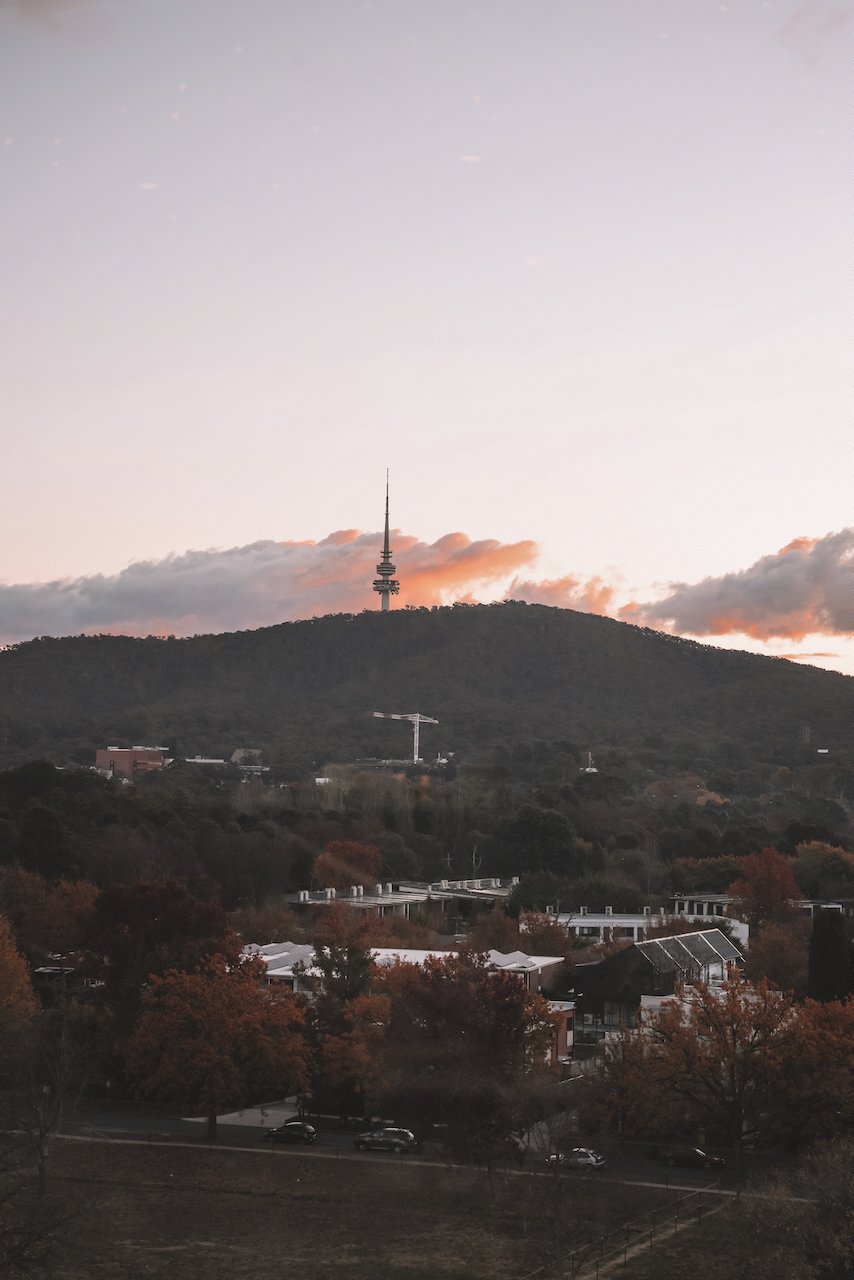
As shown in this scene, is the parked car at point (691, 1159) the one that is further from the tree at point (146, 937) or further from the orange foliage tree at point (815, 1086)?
the tree at point (146, 937)

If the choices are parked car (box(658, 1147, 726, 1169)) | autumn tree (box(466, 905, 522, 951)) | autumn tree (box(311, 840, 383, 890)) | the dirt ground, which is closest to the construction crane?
autumn tree (box(311, 840, 383, 890))

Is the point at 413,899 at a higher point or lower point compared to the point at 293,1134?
higher

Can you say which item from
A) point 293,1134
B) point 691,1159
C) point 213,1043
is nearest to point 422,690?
point 213,1043

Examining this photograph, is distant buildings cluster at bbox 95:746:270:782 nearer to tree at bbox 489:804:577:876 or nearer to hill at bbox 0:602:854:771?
hill at bbox 0:602:854:771

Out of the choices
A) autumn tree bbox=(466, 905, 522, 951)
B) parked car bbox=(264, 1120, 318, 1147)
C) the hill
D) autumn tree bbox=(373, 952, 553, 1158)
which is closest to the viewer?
autumn tree bbox=(373, 952, 553, 1158)

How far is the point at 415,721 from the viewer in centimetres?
11281

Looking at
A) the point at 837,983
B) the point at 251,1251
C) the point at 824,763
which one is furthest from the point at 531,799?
the point at 251,1251

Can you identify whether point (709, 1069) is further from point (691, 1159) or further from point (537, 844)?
point (537, 844)

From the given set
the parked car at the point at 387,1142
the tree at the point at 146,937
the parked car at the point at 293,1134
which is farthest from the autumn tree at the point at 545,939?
the parked car at the point at 293,1134

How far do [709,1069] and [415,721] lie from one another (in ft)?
284

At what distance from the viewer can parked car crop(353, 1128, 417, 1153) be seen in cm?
2803

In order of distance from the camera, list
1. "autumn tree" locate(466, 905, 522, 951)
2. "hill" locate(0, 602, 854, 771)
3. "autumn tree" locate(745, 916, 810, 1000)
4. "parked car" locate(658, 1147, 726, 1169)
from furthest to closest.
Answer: "hill" locate(0, 602, 854, 771) < "autumn tree" locate(466, 905, 522, 951) < "autumn tree" locate(745, 916, 810, 1000) < "parked car" locate(658, 1147, 726, 1169)

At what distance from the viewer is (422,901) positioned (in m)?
57.8

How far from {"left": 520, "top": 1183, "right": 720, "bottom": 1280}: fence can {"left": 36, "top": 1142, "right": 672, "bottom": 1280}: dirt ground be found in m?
0.34
